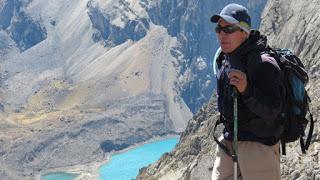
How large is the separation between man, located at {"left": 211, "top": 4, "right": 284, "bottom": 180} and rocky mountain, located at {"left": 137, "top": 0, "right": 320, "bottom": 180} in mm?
13166

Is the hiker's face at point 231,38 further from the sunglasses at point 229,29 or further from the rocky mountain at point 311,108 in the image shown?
the rocky mountain at point 311,108

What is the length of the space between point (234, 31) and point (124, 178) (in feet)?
547

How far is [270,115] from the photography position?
7.93 metres

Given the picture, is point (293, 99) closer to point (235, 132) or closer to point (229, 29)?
point (235, 132)

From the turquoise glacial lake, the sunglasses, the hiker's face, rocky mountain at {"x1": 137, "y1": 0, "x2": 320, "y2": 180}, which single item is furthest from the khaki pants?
the turquoise glacial lake

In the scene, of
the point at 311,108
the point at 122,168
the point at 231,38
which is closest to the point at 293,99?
the point at 231,38

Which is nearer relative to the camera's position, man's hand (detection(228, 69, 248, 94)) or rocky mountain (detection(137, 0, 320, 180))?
man's hand (detection(228, 69, 248, 94))

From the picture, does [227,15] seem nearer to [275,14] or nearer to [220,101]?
[220,101]

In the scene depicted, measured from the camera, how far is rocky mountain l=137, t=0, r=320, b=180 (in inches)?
910

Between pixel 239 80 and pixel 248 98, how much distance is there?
0.88 ft

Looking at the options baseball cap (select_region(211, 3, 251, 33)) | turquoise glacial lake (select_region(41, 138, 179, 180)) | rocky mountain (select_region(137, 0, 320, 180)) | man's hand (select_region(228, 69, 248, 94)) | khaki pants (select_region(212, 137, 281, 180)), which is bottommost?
turquoise glacial lake (select_region(41, 138, 179, 180))

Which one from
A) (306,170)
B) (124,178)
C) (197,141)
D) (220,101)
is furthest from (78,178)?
(220,101)

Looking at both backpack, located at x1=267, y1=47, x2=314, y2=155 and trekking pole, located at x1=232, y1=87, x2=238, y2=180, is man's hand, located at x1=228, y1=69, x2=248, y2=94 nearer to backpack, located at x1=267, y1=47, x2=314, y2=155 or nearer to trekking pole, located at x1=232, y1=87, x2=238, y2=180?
trekking pole, located at x1=232, y1=87, x2=238, y2=180

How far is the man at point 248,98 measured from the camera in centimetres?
802
